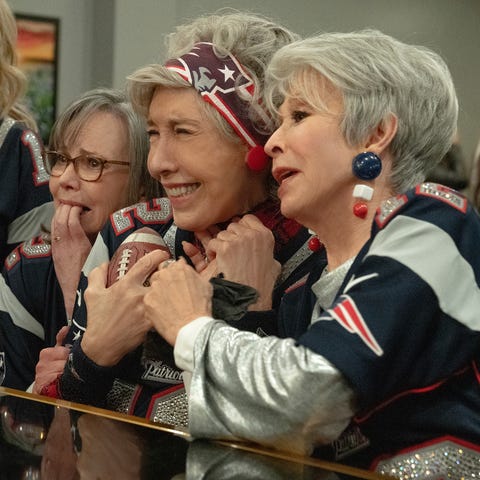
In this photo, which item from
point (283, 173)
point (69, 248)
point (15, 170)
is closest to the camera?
point (283, 173)

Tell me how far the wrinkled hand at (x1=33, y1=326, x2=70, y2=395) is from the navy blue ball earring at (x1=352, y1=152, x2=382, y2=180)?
0.87m

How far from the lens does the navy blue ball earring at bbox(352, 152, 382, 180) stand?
68.9 inches

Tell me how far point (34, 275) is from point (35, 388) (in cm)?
38

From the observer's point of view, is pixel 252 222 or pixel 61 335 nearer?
pixel 252 222

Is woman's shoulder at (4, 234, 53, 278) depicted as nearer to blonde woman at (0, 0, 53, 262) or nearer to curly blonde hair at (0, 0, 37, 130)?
blonde woman at (0, 0, 53, 262)

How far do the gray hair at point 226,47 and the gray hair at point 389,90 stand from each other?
0.37 m

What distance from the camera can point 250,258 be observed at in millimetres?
2102

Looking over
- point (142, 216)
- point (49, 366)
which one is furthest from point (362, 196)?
point (49, 366)

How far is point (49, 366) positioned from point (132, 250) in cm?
35

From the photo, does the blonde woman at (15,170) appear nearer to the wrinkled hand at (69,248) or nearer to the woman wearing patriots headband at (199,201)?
the wrinkled hand at (69,248)

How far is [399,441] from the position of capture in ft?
5.25

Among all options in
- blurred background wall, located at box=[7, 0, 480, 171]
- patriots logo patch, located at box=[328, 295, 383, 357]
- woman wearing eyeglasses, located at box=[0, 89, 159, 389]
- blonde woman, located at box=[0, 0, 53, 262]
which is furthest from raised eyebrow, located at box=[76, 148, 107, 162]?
blurred background wall, located at box=[7, 0, 480, 171]

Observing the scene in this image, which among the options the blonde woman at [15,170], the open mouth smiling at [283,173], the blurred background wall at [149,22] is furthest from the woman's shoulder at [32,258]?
the blurred background wall at [149,22]

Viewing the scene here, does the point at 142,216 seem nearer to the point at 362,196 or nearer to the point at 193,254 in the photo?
the point at 193,254
